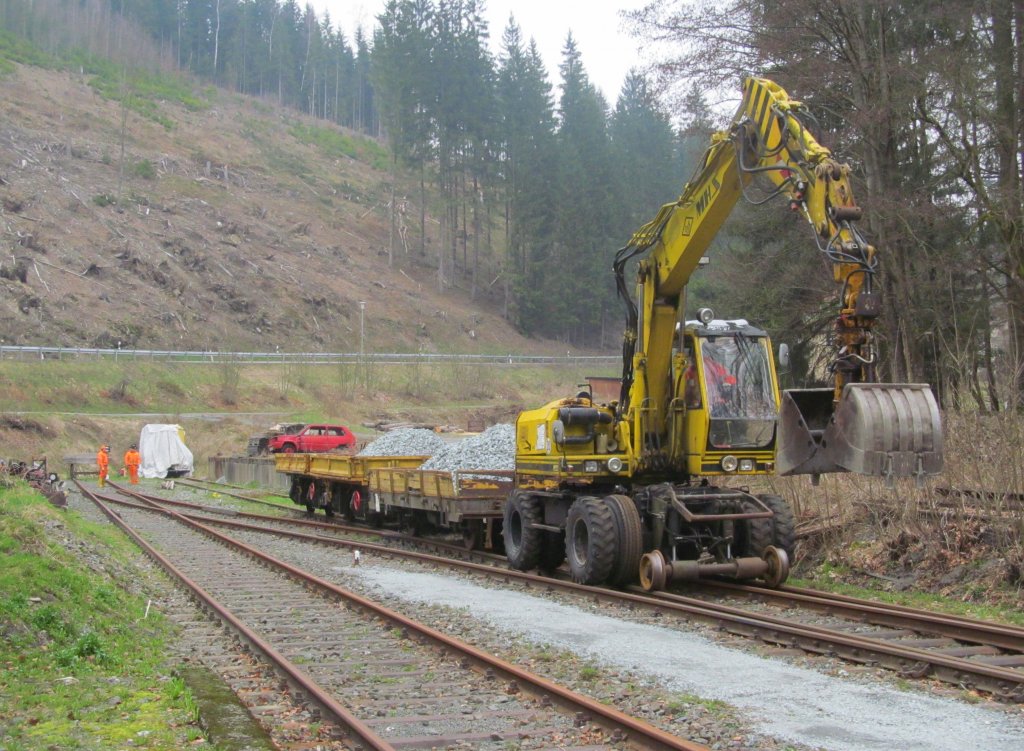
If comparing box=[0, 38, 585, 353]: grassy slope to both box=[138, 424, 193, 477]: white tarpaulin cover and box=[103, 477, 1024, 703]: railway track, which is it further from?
box=[103, 477, 1024, 703]: railway track

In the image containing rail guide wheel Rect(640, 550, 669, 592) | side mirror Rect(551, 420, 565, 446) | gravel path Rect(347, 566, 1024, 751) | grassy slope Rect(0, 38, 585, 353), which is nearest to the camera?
gravel path Rect(347, 566, 1024, 751)

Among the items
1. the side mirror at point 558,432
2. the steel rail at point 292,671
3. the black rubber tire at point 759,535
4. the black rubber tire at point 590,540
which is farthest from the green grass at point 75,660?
the black rubber tire at point 759,535

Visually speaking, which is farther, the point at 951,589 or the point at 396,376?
the point at 396,376

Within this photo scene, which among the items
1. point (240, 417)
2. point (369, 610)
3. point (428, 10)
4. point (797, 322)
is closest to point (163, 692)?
point (369, 610)

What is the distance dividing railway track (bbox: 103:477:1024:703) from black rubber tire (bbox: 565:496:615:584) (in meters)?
0.22

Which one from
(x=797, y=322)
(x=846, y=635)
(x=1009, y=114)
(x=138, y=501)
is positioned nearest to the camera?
(x=846, y=635)

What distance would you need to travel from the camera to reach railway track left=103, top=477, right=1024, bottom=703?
8.22 meters

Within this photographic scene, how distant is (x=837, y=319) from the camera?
34.3 feet

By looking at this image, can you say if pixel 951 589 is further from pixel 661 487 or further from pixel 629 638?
pixel 629 638

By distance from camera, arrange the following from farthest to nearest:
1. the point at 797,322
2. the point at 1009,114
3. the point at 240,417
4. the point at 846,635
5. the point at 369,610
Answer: the point at 240,417 → the point at 797,322 → the point at 1009,114 → the point at 369,610 → the point at 846,635

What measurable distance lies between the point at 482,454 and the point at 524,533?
211 inches

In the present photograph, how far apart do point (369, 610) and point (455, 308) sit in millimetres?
63793

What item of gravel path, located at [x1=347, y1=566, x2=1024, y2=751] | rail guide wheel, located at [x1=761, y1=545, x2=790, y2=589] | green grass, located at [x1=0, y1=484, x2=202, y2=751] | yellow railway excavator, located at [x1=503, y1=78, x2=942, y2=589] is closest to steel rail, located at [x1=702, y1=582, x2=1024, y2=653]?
rail guide wheel, located at [x1=761, y1=545, x2=790, y2=589]

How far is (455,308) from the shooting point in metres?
75.0
